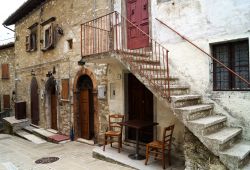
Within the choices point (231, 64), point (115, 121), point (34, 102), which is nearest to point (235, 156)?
point (231, 64)

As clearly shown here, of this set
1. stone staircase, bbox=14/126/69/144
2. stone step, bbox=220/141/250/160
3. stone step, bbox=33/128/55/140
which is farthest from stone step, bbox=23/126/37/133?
stone step, bbox=220/141/250/160

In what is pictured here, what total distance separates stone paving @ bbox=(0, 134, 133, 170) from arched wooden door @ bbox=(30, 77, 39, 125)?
277cm

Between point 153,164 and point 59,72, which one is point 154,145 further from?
point 59,72

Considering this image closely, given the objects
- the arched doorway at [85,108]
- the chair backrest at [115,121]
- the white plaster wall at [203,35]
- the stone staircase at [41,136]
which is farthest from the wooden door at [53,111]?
Answer: the white plaster wall at [203,35]

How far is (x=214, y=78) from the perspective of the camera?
5988mm

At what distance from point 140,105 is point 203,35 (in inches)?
112

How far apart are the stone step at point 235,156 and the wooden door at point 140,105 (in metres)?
2.94

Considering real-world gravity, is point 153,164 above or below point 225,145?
below

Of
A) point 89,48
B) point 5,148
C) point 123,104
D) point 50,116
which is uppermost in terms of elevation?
point 89,48

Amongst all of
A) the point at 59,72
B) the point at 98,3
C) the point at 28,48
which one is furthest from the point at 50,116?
the point at 98,3

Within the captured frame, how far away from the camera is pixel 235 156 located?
4293mm

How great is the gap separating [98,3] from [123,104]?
12.3 feet

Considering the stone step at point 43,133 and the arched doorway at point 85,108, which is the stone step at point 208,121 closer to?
the arched doorway at point 85,108

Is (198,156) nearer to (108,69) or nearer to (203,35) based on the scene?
(203,35)
